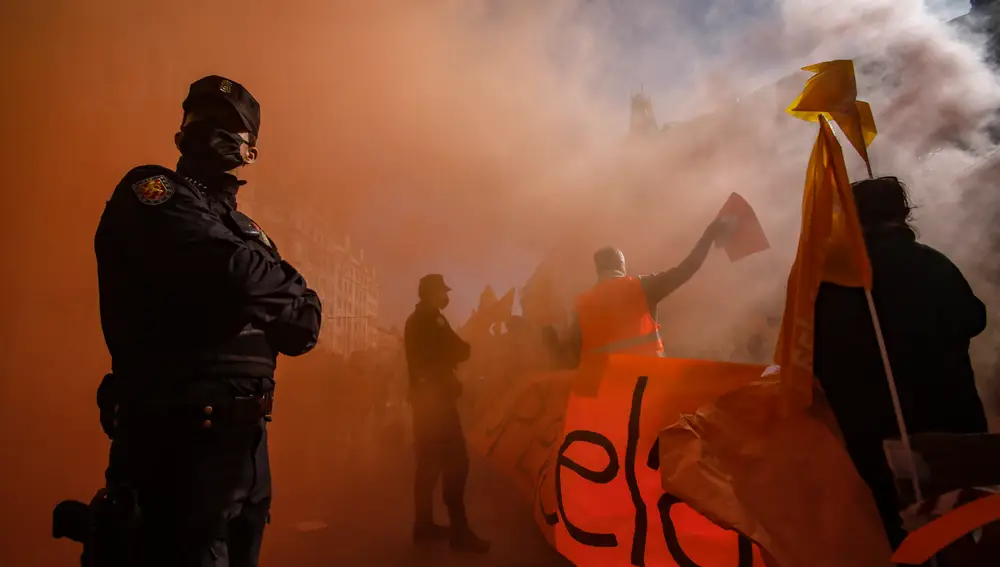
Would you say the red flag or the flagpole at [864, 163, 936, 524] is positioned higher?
the red flag

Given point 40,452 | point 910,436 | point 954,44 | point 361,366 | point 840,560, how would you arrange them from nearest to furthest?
point 910,436 → point 840,560 → point 40,452 → point 954,44 → point 361,366

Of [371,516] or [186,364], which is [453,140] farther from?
[186,364]

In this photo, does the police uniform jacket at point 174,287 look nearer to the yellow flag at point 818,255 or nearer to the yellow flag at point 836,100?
the yellow flag at point 818,255

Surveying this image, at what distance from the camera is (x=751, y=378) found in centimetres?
191

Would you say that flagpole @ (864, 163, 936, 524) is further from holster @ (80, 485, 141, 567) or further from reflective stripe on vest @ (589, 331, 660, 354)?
holster @ (80, 485, 141, 567)

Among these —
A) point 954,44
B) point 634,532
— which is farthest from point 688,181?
point 634,532

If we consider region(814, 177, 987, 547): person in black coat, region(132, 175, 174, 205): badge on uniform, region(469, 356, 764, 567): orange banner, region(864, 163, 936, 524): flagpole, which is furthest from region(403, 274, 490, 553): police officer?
region(864, 163, 936, 524): flagpole

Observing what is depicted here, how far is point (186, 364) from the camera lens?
1293 millimetres

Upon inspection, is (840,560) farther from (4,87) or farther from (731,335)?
(4,87)

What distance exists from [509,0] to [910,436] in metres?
4.12

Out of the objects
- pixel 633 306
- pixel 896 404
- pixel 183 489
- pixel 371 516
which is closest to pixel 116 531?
pixel 183 489

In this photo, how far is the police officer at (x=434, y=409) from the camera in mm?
3086

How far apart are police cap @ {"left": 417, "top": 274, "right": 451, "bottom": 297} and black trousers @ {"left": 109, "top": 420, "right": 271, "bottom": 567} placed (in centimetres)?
207

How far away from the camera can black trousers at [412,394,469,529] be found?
3080 millimetres
